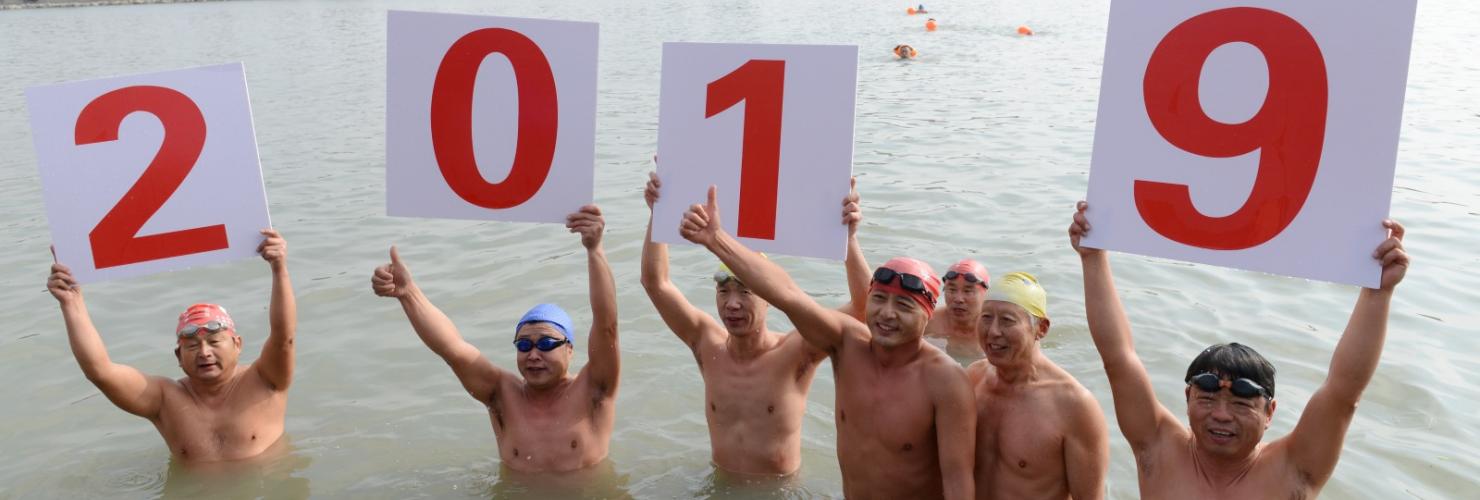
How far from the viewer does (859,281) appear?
19.6 ft

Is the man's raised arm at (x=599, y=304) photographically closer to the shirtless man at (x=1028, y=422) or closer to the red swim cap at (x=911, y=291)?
the red swim cap at (x=911, y=291)

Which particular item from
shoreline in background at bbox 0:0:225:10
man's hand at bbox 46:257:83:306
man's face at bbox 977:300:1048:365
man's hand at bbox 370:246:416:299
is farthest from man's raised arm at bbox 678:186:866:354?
shoreline in background at bbox 0:0:225:10

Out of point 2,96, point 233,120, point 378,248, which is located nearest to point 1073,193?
point 378,248

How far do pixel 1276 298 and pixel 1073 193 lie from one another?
13.0 ft

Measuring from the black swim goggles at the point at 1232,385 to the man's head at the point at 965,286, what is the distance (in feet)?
8.16

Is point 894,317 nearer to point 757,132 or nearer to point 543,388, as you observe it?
point 757,132

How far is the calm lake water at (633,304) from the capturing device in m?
7.31

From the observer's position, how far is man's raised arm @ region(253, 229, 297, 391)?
5801 mm

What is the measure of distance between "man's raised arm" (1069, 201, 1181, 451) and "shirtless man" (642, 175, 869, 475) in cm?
162

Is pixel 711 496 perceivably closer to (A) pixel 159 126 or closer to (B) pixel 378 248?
(A) pixel 159 126

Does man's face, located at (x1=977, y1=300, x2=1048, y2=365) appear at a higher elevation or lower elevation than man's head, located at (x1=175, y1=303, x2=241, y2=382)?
higher

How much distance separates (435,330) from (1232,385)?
147 inches

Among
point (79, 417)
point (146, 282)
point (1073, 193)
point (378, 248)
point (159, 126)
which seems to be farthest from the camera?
point (1073, 193)

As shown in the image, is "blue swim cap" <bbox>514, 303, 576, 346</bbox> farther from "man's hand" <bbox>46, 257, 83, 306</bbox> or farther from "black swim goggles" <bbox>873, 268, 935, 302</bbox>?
"man's hand" <bbox>46, 257, 83, 306</bbox>
